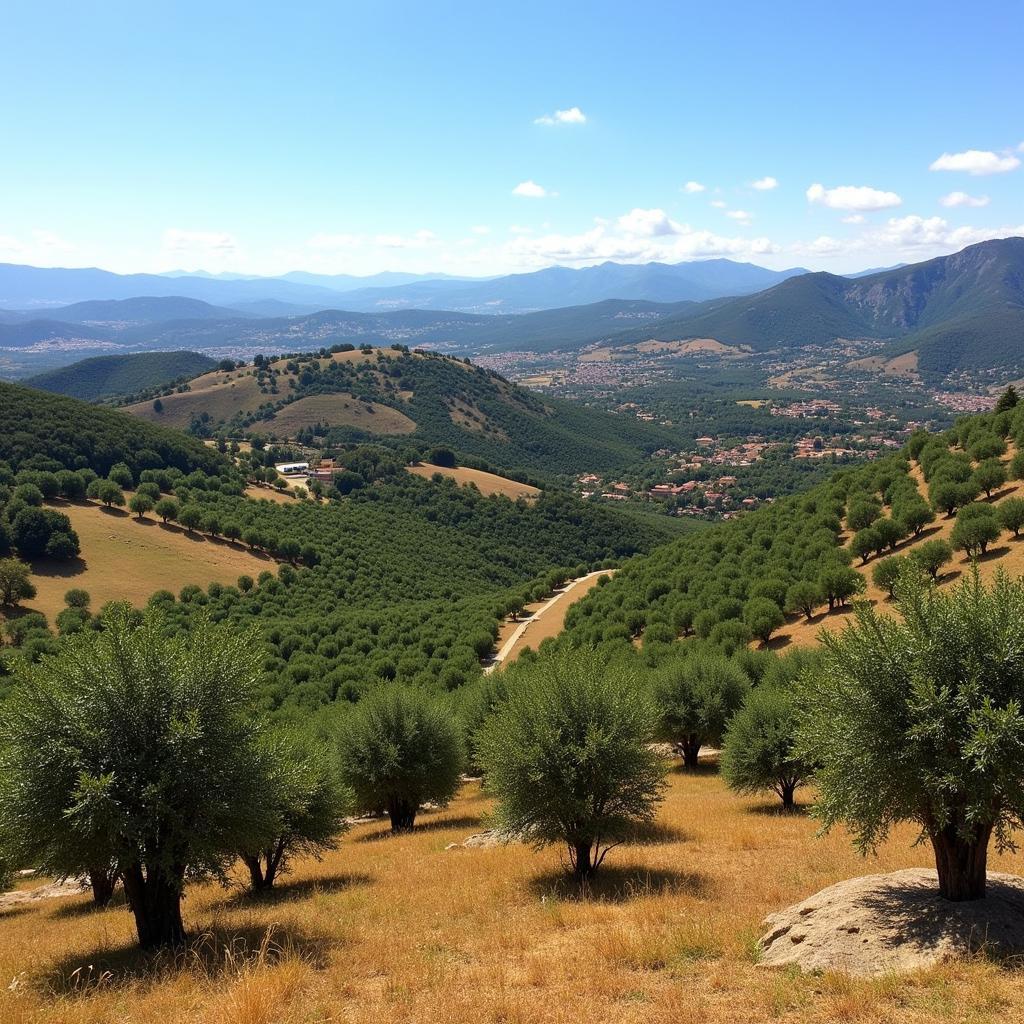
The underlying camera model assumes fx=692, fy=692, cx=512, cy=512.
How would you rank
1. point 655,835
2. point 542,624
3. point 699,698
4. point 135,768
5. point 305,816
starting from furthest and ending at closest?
point 542,624, point 699,698, point 655,835, point 305,816, point 135,768

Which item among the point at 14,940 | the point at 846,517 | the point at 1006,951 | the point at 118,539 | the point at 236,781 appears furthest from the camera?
the point at 118,539

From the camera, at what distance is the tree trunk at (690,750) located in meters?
36.0

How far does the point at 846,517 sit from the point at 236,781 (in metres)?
54.4

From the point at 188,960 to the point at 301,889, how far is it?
26.6ft

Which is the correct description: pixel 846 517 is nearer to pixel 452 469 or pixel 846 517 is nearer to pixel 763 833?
pixel 763 833

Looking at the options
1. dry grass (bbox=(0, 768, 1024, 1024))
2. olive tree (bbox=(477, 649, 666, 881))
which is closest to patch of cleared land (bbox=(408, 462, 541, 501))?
dry grass (bbox=(0, 768, 1024, 1024))

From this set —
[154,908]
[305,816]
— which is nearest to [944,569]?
[305,816]

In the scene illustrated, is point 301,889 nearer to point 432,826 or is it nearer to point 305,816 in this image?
point 305,816

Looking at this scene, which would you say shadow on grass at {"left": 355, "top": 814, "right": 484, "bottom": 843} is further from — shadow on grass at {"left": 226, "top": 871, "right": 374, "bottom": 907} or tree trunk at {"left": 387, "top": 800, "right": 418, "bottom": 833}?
shadow on grass at {"left": 226, "top": 871, "right": 374, "bottom": 907}

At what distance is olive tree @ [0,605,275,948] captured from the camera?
12852 millimetres

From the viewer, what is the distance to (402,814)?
98.8 ft

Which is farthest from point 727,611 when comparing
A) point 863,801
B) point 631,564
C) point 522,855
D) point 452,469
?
point 452,469

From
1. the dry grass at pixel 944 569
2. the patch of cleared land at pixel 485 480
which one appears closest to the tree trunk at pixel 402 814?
the dry grass at pixel 944 569

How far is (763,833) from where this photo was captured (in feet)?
69.9
